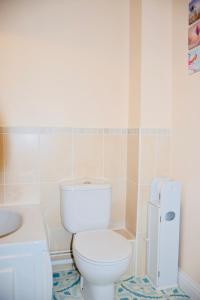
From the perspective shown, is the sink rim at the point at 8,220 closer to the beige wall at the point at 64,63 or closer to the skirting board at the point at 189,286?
the beige wall at the point at 64,63

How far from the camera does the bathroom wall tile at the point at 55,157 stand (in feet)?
6.19

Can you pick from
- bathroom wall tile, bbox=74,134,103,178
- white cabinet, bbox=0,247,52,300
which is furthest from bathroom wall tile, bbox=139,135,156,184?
white cabinet, bbox=0,247,52,300

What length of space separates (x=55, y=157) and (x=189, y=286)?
138cm

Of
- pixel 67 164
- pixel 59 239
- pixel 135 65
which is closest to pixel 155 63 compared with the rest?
pixel 135 65

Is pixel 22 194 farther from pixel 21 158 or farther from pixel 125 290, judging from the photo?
pixel 125 290

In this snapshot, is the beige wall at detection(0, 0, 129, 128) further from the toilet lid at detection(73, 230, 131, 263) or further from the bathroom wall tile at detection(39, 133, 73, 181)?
the toilet lid at detection(73, 230, 131, 263)

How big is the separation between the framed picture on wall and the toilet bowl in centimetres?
130

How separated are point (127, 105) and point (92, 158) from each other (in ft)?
1.87

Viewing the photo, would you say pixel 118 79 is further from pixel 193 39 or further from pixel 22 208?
pixel 22 208

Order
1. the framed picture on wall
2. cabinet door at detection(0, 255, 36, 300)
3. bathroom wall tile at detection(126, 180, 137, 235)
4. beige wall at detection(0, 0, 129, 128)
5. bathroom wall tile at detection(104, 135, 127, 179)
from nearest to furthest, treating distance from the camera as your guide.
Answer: cabinet door at detection(0, 255, 36, 300), the framed picture on wall, beige wall at detection(0, 0, 129, 128), bathroom wall tile at detection(126, 180, 137, 235), bathroom wall tile at detection(104, 135, 127, 179)

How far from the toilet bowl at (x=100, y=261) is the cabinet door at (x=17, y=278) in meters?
0.32

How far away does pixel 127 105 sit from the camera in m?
2.08

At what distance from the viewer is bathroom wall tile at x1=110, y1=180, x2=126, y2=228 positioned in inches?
81.9

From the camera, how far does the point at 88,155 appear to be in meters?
2.00
